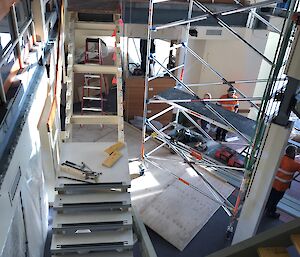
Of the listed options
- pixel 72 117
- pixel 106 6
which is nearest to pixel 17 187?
pixel 72 117

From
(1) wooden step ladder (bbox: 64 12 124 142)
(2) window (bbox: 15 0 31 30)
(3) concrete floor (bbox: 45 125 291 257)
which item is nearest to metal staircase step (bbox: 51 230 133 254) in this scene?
(1) wooden step ladder (bbox: 64 12 124 142)

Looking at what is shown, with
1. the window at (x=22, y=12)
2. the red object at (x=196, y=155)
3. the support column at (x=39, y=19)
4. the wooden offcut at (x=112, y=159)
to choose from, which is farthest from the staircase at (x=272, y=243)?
the support column at (x=39, y=19)

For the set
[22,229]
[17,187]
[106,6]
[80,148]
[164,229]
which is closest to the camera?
[17,187]

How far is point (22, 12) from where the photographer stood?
4496mm

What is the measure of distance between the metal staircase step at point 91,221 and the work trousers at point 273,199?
9.59 feet

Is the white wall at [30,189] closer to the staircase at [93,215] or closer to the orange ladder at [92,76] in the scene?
the staircase at [93,215]

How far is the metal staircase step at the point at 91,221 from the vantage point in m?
3.60

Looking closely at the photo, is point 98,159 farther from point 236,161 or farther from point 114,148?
point 236,161

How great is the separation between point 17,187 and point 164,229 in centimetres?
275

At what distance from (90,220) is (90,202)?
19cm

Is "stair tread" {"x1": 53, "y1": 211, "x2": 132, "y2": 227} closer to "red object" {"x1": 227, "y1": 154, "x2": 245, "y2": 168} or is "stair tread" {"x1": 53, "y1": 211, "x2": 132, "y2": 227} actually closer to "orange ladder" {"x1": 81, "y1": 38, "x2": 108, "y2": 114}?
"red object" {"x1": 227, "y1": 154, "x2": 245, "y2": 168}

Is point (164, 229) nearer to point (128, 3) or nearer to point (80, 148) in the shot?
point (80, 148)

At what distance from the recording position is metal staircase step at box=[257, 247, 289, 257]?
2.74 metres

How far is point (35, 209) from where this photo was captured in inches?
179
